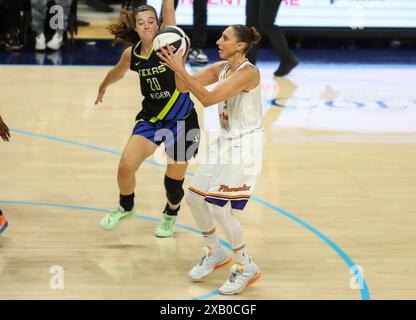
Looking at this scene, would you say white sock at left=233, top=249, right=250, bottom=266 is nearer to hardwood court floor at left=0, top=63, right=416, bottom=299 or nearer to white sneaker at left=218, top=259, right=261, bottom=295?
white sneaker at left=218, top=259, right=261, bottom=295

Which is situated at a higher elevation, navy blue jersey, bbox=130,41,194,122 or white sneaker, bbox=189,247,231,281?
navy blue jersey, bbox=130,41,194,122

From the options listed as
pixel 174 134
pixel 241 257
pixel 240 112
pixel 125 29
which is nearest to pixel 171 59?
pixel 240 112

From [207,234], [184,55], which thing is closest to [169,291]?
[207,234]

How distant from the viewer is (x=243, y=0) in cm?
1408

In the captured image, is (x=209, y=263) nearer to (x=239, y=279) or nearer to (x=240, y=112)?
(x=239, y=279)

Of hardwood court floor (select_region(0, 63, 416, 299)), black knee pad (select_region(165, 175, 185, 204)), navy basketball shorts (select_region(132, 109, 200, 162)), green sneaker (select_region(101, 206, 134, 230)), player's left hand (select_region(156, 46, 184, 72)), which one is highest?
player's left hand (select_region(156, 46, 184, 72))

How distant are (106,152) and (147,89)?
2.55 m

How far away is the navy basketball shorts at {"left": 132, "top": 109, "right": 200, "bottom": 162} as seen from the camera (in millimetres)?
6312

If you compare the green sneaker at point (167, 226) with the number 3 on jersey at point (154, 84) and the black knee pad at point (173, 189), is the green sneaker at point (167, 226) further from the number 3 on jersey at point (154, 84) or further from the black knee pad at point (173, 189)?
the number 3 on jersey at point (154, 84)

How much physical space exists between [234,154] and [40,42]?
351 inches

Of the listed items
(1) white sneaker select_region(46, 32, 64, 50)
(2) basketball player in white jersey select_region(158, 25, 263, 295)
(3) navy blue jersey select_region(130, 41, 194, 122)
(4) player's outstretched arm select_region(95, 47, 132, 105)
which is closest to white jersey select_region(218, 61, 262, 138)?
(2) basketball player in white jersey select_region(158, 25, 263, 295)

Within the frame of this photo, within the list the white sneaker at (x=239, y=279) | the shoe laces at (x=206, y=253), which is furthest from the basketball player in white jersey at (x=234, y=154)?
the shoe laces at (x=206, y=253)

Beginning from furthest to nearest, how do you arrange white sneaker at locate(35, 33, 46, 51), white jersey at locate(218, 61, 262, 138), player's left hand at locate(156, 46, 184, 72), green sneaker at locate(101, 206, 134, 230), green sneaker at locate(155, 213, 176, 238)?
white sneaker at locate(35, 33, 46, 51)
green sneaker at locate(155, 213, 176, 238)
green sneaker at locate(101, 206, 134, 230)
white jersey at locate(218, 61, 262, 138)
player's left hand at locate(156, 46, 184, 72)

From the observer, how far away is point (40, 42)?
1388cm
